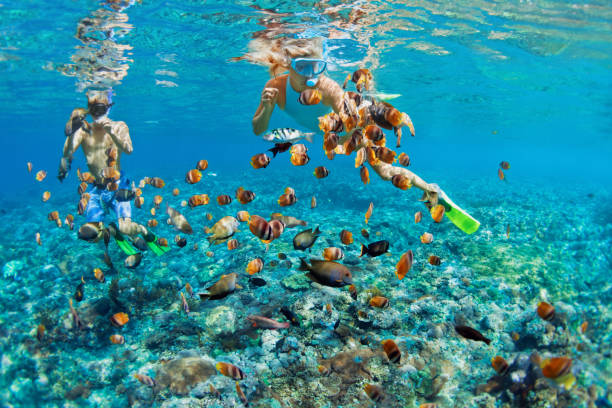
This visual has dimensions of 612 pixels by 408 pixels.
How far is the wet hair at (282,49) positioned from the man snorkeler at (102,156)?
714 cm

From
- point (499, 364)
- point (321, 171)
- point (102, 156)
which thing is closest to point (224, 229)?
point (321, 171)

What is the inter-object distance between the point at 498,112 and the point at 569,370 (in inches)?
1606

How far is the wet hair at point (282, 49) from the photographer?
1377cm

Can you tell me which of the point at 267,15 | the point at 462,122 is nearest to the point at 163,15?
the point at 267,15

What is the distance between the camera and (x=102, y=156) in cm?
820

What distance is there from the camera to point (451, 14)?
12.8 metres

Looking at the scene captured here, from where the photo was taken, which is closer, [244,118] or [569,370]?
[569,370]

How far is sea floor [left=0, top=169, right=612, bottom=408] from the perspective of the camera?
185 inches

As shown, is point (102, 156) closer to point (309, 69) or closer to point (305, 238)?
point (309, 69)

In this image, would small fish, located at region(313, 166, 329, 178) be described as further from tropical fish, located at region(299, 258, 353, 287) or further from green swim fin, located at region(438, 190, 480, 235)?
green swim fin, located at region(438, 190, 480, 235)

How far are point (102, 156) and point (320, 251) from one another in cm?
657

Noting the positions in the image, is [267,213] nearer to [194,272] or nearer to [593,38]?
[194,272]

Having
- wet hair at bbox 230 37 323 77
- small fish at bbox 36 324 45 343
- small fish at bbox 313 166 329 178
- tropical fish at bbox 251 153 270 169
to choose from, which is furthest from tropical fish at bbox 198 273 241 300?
wet hair at bbox 230 37 323 77

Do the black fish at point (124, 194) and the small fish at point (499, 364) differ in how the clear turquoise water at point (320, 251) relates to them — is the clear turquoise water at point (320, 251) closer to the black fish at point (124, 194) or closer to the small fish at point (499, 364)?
the small fish at point (499, 364)
